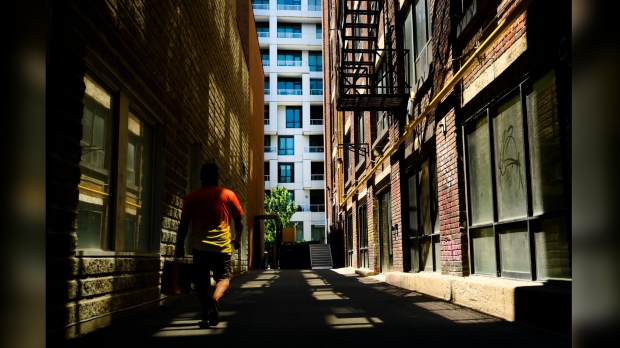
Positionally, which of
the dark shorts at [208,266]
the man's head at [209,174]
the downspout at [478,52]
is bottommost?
the dark shorts at [208,266]

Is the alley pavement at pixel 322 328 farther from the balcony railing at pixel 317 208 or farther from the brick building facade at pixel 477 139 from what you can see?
the balcony railing at pixel 317 208

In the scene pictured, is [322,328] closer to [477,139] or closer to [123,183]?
[123,183]

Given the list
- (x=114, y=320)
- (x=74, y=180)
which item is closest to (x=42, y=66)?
(x=74, y=180)

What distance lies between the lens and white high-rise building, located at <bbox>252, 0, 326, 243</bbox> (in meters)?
49.8

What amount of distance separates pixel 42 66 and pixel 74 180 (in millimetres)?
3867

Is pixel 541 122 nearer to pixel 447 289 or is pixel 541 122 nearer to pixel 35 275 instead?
pixel 447 289

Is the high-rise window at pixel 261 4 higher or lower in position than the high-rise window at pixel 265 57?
higher

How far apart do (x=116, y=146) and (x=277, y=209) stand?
39.7m

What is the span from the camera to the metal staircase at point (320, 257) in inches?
1158

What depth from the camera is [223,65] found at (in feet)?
48.3

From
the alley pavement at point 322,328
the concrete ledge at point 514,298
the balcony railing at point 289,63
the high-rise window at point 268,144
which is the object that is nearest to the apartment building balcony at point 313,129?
the high-rise window at point 268,144

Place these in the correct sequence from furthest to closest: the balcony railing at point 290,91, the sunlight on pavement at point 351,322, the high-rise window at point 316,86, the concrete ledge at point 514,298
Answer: the balcony railing at point 290,91 → the high-rise window at point 316,86 → the sunlight on pavement at point 351,322 → the concrete ledge at point 514,298

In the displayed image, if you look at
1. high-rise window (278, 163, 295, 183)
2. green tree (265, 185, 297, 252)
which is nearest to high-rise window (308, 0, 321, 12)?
high-rise window (278, 163, 295, 183)

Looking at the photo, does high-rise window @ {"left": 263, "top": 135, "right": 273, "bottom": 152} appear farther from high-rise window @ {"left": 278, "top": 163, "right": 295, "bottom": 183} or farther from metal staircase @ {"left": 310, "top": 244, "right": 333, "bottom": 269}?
metal staircase @ {"left": 310, "top": 244, "right": 333, "bottom": 269}
